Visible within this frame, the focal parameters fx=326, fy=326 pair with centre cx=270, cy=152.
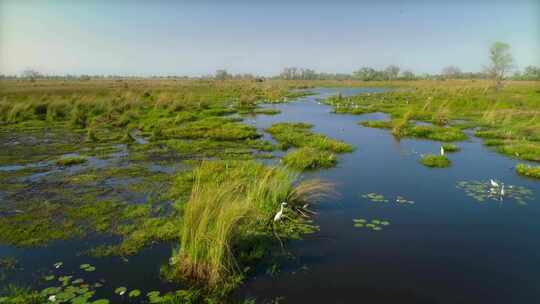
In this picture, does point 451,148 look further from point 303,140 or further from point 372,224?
point 372,224

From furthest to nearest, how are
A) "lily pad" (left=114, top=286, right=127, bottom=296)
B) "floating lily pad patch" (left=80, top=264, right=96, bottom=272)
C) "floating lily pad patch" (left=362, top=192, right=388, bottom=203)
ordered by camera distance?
1. "floating lily pad patch" (left=362, top=192, right=388, bottom=203)
2. "floating lily pad patch" (left=80, top=264, right=96, bottom=272)
3. "lily pad" (left=114, top=286, right=127, bottom=296)

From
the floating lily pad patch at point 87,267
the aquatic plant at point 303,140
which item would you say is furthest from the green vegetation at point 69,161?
the aquatic plant at point 303,140

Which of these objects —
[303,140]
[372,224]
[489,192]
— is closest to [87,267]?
[372,224]

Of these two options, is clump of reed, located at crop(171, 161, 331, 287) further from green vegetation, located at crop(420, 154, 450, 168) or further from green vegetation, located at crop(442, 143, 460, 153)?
green vegetation, located at crop(442, 143, 460, 153)

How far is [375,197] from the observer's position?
8469mm

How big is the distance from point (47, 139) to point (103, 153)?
4742mm

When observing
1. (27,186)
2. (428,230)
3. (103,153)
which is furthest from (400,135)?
(27,186)

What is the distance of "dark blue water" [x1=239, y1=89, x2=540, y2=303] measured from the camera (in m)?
4.88

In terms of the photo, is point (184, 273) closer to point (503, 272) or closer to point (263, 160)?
point (503, 272)

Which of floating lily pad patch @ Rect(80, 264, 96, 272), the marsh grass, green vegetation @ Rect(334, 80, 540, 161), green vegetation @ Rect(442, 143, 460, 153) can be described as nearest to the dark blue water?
floating lily pad patch @ Rect(80, 264, 96, 272)

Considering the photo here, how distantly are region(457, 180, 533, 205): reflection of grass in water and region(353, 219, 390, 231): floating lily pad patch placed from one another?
313 centimetres

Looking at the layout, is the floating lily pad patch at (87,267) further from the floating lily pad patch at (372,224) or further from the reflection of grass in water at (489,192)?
the reflection of grass in water at (489,192)

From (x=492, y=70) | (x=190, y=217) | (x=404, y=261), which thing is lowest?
(x=404, y=261)

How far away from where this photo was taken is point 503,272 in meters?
5.35
